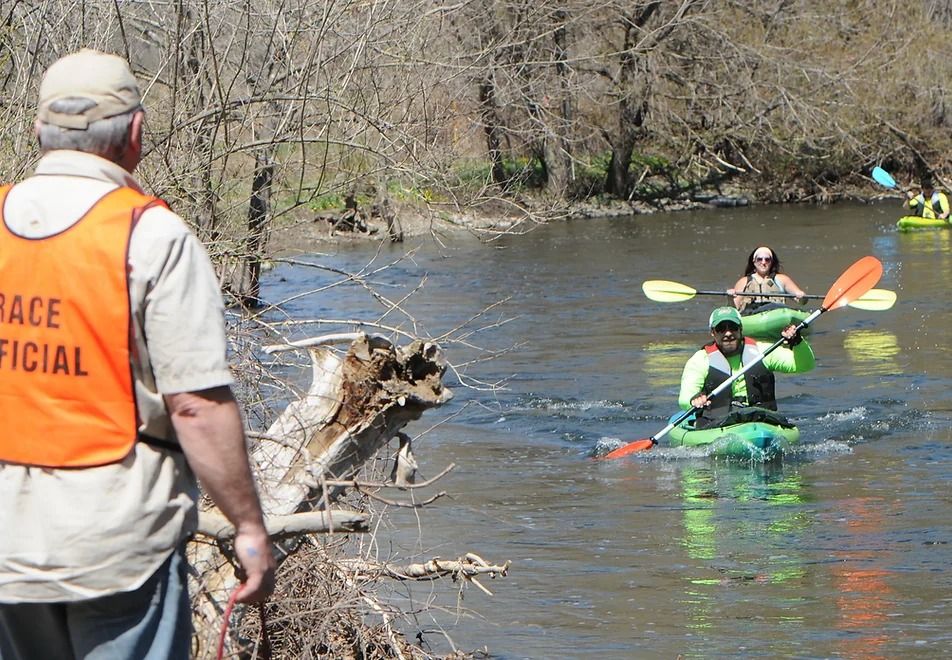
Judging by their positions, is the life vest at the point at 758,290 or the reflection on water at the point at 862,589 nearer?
the reflection on water at the point at 862,589

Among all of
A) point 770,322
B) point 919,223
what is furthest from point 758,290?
point 919,223

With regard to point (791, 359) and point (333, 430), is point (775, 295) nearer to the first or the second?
point (791, 359)

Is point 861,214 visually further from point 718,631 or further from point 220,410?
point 220,410

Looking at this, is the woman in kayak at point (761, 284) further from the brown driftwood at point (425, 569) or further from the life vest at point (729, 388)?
the brown driftwood at point (425, 569)

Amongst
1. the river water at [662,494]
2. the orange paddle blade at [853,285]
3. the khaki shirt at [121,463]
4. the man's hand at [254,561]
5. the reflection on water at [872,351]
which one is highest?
the khaki shirt at [121,463]

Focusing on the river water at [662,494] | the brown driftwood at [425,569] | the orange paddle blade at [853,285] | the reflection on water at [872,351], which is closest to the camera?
the brown driftwood at [425,569]

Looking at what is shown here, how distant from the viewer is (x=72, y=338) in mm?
2256

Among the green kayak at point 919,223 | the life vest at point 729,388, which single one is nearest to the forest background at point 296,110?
the life vest at point 729,388

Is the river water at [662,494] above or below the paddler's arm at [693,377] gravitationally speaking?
below

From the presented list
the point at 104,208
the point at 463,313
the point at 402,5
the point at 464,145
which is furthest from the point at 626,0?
the point at 104,208

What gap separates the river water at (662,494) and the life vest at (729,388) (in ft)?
1.19

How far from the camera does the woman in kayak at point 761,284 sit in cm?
1284

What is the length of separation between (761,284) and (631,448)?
3.82 m

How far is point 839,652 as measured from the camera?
17.9 feet
